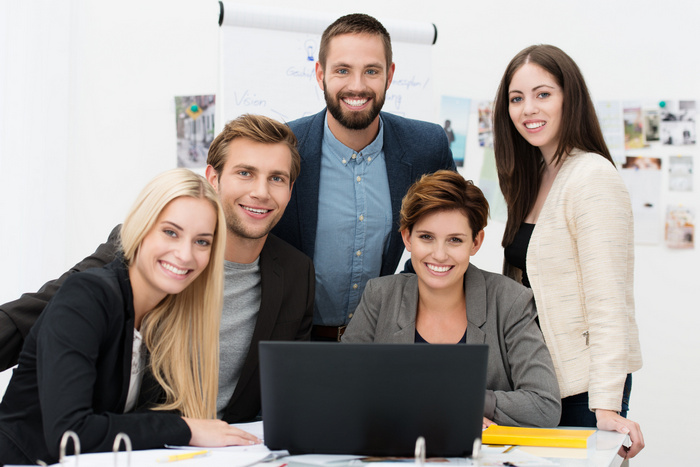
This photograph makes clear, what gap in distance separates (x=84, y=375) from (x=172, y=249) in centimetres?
34

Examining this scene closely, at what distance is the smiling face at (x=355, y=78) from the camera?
2.10 m

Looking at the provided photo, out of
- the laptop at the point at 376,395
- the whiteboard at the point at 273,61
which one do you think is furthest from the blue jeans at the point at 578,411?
the whiteboard at the point at 273,61

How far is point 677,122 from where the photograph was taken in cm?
328

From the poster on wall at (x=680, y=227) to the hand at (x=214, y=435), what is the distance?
8.71ft

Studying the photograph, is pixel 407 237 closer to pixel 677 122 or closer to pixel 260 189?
pixel 260 189

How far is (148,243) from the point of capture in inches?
58.8

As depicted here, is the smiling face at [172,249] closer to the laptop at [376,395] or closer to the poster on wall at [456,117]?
the laptop at [376,395]

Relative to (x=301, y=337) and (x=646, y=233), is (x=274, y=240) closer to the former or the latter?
(x=301, y=337)

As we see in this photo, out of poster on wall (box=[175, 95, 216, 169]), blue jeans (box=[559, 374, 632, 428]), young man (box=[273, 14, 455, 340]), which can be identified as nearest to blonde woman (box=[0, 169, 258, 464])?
young man (box=[273, 14, 455, 340])

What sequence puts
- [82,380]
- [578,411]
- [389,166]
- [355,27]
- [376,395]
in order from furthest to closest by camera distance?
[389,166] → [355,27] → [578,411] → [82,380] → [376,395]

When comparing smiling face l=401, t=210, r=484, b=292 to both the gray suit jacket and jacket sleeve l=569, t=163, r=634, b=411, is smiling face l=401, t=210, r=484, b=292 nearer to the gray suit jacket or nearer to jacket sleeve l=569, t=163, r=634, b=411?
the gray suit jacket

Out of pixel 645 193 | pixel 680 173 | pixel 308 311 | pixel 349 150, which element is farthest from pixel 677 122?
pixel 308 311

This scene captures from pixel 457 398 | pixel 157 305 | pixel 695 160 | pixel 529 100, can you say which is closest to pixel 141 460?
pixel 157 305

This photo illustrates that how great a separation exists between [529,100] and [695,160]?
1807mm
